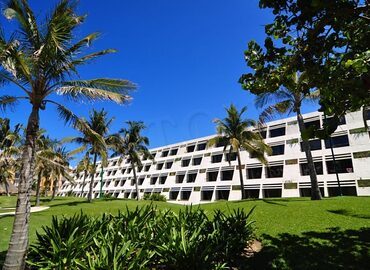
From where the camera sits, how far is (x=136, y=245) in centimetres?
675

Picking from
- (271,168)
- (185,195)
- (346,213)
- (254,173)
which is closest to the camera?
(346,213)

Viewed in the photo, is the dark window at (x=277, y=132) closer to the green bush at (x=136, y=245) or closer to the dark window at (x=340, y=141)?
the dark window at (x=340, y=141)

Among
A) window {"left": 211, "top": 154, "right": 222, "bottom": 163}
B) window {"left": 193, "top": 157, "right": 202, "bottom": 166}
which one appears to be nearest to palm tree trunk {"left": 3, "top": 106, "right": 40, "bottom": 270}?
window {"left": 211, "top": 154, "right": 222, "bottom": 163}

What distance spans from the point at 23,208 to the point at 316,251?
922 cm

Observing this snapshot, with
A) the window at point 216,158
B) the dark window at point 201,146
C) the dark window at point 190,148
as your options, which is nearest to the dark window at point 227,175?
the window at point 216,158

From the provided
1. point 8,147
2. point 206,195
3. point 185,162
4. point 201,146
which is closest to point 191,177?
point 185,162

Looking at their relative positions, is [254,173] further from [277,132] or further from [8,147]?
[8,147]

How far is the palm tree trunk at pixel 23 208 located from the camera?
7160mm

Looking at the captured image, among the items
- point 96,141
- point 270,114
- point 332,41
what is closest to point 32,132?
point 96,141

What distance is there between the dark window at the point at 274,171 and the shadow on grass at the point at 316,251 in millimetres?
26745

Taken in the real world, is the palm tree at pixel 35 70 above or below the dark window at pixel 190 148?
below

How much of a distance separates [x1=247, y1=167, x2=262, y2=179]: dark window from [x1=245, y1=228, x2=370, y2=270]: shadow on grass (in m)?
29.4

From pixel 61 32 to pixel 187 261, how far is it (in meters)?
8.22

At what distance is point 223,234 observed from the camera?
8562mm
